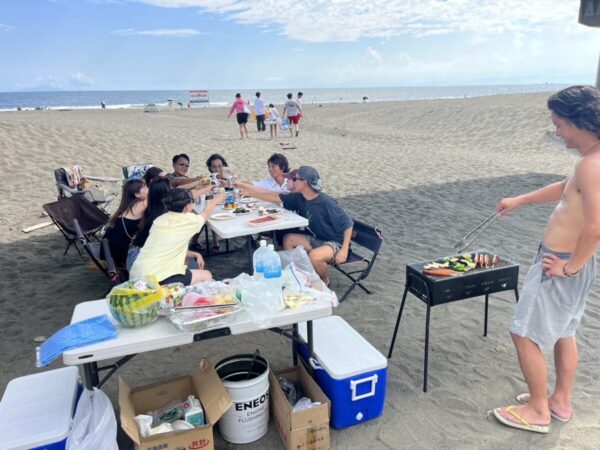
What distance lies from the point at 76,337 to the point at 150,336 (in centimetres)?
35

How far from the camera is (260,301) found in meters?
2.36

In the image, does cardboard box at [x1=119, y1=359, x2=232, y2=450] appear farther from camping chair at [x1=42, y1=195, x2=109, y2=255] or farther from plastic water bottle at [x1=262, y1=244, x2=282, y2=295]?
camping chair at [x1=42, y1=195, x2=109, y2=255]

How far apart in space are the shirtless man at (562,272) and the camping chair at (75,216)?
4.52 m

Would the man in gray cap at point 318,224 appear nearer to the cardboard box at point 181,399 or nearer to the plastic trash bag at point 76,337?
the cardboard box at point 181,399

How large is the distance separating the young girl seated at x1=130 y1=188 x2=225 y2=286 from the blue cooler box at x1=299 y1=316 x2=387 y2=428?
127 cm

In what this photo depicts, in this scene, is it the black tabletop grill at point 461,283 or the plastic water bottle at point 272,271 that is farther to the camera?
the black tabletop grill at point 461,283

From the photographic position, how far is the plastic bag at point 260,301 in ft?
7.53

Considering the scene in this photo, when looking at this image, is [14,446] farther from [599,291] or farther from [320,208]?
[599,291]

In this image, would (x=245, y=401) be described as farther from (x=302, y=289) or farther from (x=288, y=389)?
(x=302, y=289)

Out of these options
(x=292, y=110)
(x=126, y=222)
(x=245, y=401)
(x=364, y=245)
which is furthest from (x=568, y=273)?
(x=292, y=110)

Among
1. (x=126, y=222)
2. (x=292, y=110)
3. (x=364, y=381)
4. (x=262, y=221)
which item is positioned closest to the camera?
(x=364, y=381)

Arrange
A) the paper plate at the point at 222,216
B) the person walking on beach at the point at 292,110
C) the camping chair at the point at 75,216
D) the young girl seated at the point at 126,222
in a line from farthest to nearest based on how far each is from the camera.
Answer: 1. the person walking on beach at the point at 292,110
2. the camping chair at the point at 75,216
3. the paper plate at the point at 222,216
4. the young girl seated at the point at 126,222

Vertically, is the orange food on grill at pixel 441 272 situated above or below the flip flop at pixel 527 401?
above

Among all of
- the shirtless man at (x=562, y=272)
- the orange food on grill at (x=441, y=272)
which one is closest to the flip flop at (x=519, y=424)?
the shirtless man at (x=562, y=272)
